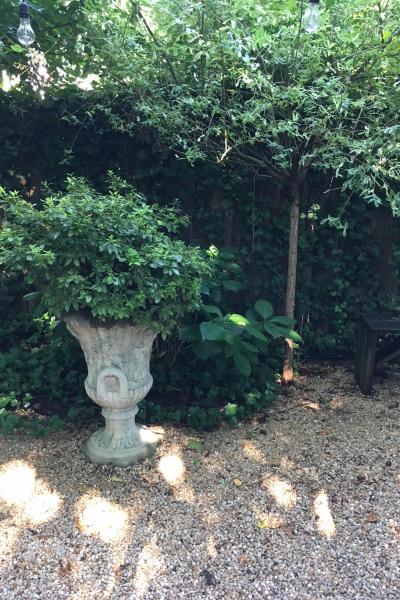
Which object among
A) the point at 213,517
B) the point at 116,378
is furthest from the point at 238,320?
the point at 213,517

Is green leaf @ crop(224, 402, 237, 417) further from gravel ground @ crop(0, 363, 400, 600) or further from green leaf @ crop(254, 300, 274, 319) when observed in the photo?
green leaf @ crop(254, 300, 274, 319)

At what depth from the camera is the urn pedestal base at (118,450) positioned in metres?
2.62

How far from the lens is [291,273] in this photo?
360 centimetres

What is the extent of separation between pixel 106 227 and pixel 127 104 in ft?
5.54

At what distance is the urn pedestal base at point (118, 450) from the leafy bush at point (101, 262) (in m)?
0.77

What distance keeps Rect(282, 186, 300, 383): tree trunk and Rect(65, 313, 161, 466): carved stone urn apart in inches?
57.0

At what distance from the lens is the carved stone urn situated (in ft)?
8.09

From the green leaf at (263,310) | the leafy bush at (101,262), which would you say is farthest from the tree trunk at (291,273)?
the leafy bush at (101,262)

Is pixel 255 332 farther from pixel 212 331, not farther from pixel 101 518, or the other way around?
pixel 101 518

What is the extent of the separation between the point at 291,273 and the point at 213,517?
2.00 m

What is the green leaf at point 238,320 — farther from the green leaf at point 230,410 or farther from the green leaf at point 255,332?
the green leaf at point 230,410

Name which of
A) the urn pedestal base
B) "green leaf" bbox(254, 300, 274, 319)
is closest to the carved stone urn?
the urn pedestal base

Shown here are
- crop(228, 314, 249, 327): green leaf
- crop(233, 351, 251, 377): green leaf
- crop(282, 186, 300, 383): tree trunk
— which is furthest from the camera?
crop(282, 186, 300, 383): tree trunk

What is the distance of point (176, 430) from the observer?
9.96 feet
